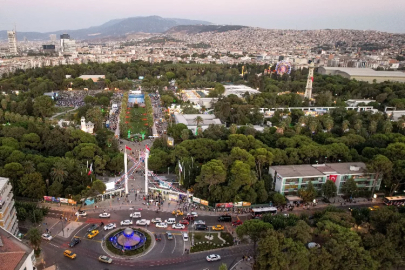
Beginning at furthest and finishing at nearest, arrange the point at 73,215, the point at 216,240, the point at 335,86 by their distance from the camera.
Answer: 1. the point at 335,86
2. the point at 73,215
3. the point at 216,240

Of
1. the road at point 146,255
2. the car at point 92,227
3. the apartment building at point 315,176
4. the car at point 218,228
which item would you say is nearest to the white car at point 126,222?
the road at point 146,255

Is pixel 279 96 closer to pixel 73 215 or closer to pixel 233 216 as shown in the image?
pixel 233 216

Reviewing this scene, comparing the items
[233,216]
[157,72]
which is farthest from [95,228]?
[157,72]

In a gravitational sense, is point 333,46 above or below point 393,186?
above

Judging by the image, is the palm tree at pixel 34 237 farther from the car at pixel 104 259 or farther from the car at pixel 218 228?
the car at pixel 218 228

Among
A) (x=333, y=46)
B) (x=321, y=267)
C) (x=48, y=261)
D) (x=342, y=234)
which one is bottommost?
(x=48, y=261)

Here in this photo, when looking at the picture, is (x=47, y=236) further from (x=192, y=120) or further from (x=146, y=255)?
(x=192, y=120)

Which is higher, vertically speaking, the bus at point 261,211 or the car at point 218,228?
the bus at point 261,211
